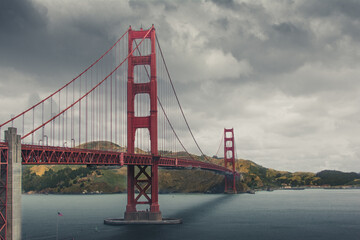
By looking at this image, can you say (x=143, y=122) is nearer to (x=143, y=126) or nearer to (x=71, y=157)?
(x=143, y=126)

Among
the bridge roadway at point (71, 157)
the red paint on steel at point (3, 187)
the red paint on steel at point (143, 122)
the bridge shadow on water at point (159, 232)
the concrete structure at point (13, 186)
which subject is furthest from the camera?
the red paint on steel at point (143, 122)

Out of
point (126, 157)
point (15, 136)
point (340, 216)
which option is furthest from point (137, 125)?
point (340, 216)

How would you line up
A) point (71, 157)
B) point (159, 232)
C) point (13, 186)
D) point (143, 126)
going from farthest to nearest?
point (143, 126)
point (159, 232)
point (71, 157)
point (13, 186)

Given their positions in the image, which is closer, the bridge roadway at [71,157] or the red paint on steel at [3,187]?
the red paint on steel at [3,187]

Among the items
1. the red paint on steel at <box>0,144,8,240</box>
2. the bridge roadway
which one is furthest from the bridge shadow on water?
the red paint on steel at <box>0,144,8,240</box>

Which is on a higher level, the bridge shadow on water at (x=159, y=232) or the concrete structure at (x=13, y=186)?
the concrete structure at (x=13, y=186)

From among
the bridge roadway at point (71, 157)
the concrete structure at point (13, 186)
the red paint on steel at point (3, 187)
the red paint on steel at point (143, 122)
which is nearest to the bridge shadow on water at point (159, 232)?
the red paint on steel at point (143, 122)

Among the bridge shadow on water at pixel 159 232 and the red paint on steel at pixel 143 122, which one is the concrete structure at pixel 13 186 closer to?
the bridge shadow on water at pixel 159 232

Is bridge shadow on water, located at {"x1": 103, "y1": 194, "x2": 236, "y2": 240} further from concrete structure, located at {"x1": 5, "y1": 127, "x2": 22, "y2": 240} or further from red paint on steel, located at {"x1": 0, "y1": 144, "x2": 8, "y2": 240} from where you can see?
red paint on steel, located at {"x1": 0, "y1": 144, "x2": 8, "y2": 240}

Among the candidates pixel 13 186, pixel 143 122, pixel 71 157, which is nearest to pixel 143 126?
pixel 143 122
